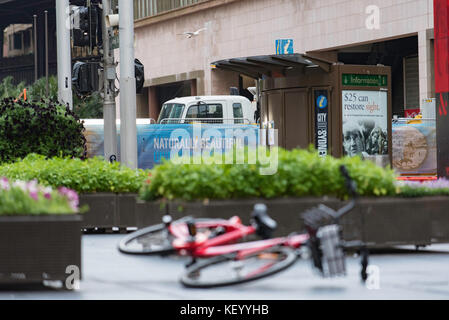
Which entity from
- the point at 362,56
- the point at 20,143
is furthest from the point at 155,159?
the point at 362,56

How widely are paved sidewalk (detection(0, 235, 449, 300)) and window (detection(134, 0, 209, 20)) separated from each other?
4209cm

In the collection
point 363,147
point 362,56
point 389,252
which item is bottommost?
point 389,252

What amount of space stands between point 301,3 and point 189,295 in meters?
36.6

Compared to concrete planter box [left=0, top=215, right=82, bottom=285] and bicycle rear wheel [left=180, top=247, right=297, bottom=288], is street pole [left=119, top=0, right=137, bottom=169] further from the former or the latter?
bicycle rear wheel [left=180, top=247, right=297, bottom=288]

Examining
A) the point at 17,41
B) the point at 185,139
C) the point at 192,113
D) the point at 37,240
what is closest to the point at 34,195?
the point at 37,240

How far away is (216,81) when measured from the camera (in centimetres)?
5094

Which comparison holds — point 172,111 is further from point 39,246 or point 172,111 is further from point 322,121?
point 39,246

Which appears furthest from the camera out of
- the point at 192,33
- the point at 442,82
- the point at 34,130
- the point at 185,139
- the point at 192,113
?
the point at 192,33

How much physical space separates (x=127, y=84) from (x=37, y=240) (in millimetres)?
9760

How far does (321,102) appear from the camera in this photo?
58.3ft

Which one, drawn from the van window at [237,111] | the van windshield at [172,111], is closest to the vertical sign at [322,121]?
the van window at [237,111]

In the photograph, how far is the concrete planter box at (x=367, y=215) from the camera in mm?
10766
